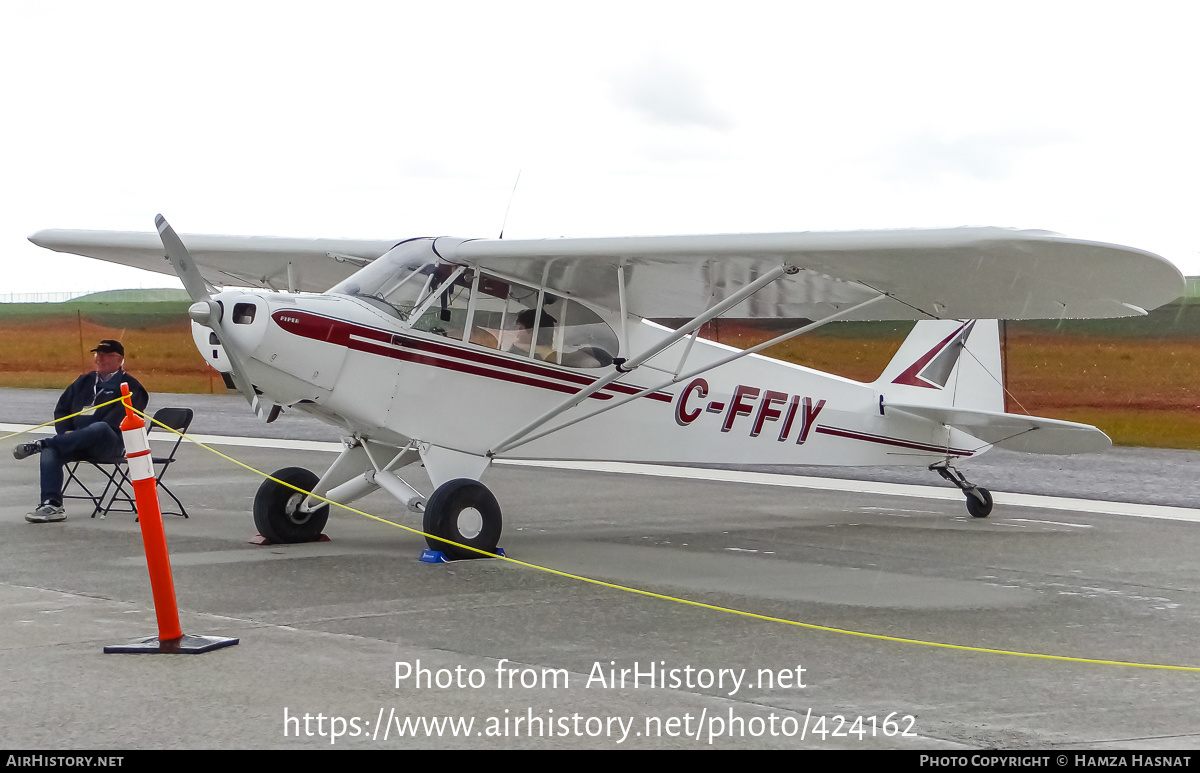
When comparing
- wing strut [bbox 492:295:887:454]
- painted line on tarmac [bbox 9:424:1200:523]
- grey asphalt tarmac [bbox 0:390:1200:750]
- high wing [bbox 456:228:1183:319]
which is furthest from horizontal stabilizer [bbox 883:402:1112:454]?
wing strut [bbox 492:295:887:454]

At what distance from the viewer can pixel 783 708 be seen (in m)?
5.14

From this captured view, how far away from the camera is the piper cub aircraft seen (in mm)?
8656

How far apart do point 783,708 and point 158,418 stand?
27.4ft

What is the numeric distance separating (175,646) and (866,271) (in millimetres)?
5228

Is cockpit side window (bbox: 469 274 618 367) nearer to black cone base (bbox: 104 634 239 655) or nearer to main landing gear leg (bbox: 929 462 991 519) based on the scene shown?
black cone base (bbox: 104 634 239 655)

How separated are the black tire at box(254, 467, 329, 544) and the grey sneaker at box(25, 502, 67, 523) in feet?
7.91

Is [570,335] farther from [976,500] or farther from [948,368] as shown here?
[976,500]

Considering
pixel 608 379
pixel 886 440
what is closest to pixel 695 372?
pixel 608 379

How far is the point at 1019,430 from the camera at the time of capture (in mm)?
12359

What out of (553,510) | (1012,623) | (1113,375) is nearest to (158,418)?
(553,510)

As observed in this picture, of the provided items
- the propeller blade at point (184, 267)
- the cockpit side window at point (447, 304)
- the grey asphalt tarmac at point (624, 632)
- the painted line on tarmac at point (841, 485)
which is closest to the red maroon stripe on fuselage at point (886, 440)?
the grey asphalt tarmac at point (624, 632)
